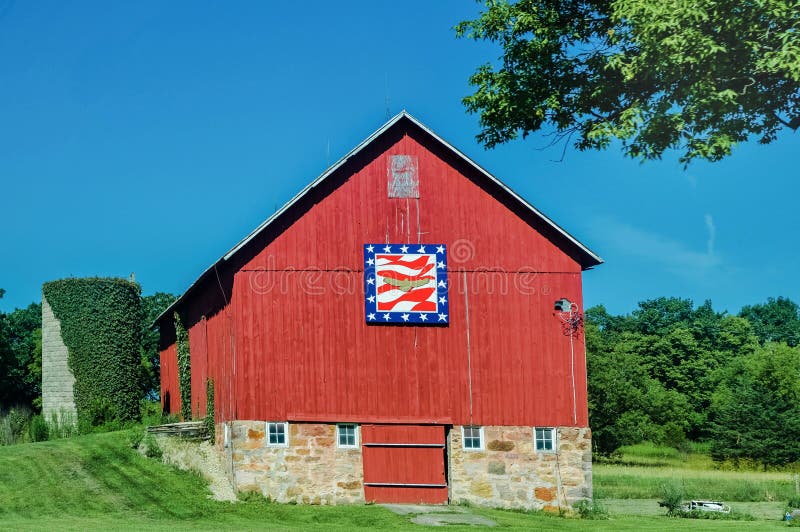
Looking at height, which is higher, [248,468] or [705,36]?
[705,36]

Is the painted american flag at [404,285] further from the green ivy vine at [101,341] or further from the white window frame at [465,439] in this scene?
the green ivy vine at [101,341]

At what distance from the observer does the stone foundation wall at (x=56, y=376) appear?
133 ft

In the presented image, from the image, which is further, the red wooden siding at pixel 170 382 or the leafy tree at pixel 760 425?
the leafy tree at pixel 760 425

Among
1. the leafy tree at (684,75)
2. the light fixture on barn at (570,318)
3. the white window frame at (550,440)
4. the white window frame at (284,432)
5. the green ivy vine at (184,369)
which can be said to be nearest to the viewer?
the leafy tree at (684,75)

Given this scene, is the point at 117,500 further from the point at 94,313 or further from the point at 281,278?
the point at 94,313

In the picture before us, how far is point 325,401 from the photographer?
2816 cm

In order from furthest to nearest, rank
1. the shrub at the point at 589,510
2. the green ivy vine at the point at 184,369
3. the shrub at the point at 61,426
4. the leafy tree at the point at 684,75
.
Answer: the shrub at the point at 61,426
the green ivy vine at the point at 184,369
the shrub at the point at 589,510
the leafy tree at the point at 684,75

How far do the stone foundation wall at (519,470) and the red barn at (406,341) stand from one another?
Result: 4 cm

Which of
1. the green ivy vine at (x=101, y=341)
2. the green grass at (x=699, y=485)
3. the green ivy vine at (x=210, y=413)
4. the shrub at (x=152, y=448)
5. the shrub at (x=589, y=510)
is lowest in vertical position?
the green grass at (x=699, y=485)

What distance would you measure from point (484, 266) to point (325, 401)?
5904mm

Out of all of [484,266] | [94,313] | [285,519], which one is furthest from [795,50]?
[94,313]

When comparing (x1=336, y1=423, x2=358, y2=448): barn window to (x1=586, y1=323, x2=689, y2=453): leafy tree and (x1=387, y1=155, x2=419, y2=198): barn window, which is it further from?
(x1=586, y1=323, x2=689, y2=453): leafy tree

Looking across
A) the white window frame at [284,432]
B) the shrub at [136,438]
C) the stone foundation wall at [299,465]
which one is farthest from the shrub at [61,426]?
the white window frame at [284,432]

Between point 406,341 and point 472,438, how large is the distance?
3.28 metres
